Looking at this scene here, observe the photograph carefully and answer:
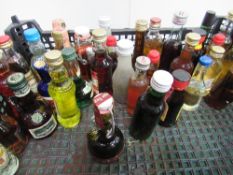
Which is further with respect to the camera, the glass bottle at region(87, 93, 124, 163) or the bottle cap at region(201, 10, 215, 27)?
the bottle cap at region(201, 10, 215, 27)

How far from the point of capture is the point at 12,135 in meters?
0.43

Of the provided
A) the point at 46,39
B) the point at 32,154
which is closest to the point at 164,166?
the point at 32,154

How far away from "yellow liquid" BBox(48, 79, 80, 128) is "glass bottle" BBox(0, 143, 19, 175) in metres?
0.13

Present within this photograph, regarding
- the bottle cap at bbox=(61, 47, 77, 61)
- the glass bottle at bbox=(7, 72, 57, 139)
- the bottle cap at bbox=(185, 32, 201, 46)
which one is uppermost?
the bottle cap at bbox=(185, 32, 201, 46)

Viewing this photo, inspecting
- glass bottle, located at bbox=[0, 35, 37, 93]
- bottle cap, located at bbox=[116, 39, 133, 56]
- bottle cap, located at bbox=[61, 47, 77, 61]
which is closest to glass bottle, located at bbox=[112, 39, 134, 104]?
bottle cap, located at bbox=[116, 39, 133, 56]

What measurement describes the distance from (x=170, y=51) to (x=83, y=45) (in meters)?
0.23

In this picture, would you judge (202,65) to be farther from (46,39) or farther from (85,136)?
(46,39)

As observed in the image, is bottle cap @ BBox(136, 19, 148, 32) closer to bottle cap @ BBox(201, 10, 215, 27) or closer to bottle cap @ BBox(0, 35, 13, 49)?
bottle cap @ BBox(201, 10, 215, 27)

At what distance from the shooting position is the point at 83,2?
69 cm

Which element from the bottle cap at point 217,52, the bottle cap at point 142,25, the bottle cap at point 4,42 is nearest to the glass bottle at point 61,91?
the bottle cap at point 4,42

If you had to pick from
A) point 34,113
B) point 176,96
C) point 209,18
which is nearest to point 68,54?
point 34,113

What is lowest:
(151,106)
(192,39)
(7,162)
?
(7,162)

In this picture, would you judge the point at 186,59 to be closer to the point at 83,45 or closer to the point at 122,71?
the point at 122,71

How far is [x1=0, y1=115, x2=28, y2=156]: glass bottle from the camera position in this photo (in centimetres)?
41
